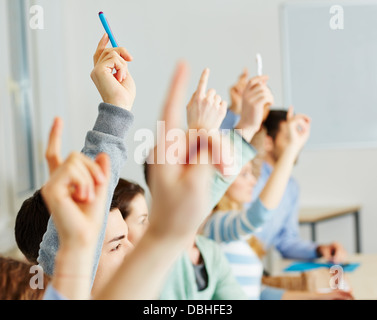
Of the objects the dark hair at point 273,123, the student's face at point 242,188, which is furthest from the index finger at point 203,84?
the dark hair at point 273,123

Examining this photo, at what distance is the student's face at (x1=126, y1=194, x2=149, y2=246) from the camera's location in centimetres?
76

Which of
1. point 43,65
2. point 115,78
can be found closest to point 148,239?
point 115,78

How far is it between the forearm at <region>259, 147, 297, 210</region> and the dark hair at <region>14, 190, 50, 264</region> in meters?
0.45

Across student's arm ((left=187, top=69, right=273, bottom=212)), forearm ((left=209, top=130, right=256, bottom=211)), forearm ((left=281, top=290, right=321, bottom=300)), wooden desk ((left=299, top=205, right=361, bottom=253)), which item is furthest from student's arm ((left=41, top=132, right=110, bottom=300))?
wooden desk ((left=299, top=205, right=361, bottom=253))

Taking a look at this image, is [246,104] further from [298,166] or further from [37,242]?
[298,166]

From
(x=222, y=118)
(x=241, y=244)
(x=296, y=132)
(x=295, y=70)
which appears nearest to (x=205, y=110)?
(x=222, y=118)

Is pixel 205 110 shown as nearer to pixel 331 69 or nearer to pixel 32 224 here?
pixel 32 224

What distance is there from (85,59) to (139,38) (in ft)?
1.74

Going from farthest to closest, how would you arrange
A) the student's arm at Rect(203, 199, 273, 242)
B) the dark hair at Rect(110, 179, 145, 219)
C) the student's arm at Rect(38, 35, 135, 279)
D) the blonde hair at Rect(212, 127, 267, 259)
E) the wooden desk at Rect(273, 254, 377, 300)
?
the blonde hair at Rect(212, 127, 267, 259)
the wooden desk at Rect(273, 254, 377, 300)
the student's arm at Rect(203, 199, 273, 242)
the dark hair at Rect(110, 179, 145, 219)
the student's arm at Rect(38, 35, 135, 279)

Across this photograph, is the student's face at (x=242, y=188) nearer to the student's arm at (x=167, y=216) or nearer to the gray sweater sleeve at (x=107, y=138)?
the gray sweater sleeve at (x=107, y=138)

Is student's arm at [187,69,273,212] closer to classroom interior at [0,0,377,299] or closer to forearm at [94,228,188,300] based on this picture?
forearm at [94,228,188,300]

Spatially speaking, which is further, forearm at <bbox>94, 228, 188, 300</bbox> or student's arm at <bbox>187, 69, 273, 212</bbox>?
student's arm at <bbox>187, 69, 273, 212</bbox>

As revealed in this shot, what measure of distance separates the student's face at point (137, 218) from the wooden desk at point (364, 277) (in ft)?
1.82

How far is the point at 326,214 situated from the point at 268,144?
68 centimetres
